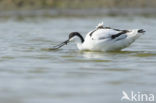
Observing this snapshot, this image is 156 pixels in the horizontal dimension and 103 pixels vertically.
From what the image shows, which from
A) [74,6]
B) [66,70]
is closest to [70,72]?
[66,70]

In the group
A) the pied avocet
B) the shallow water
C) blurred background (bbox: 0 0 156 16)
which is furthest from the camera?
blurred background (bbox: 0 0 156 16)

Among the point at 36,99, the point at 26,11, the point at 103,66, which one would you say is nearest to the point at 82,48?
the point at 103,66

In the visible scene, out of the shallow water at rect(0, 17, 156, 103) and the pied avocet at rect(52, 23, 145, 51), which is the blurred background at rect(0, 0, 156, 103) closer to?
the shallow water at rect(0, 17, 156, 103)

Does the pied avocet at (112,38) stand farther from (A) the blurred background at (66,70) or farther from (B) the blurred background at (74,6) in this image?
(B) the blurred background at (74,6)

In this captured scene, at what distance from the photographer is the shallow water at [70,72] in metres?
6.35

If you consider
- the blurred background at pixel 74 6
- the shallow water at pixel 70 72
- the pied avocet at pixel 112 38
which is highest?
the blurred background at pixel 74 6

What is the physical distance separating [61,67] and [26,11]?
19483 mm

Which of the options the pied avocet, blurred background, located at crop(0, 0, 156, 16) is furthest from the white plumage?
blurred background, located at crop(0, 0, 156, 16)

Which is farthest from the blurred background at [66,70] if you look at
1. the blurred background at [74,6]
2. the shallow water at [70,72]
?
the blurred background at [74,6]

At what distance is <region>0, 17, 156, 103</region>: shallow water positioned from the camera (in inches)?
250

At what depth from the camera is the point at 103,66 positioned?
8812 millimetres

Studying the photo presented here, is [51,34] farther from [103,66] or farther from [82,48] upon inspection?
[103,66]

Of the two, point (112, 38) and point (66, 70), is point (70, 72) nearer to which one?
point (66, 70)

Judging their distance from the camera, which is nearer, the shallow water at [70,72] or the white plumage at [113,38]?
the shallow water at [70,72]
